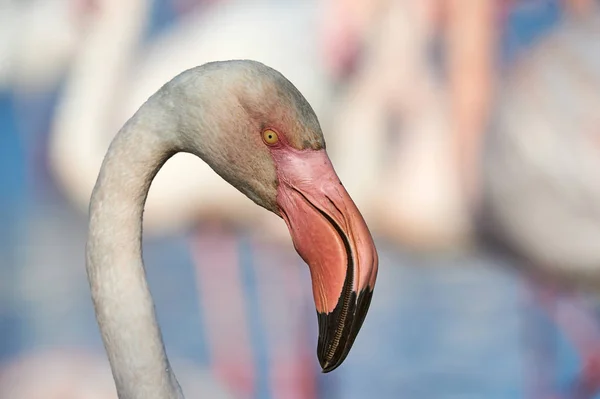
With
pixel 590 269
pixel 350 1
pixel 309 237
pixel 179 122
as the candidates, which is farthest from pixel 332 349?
pixel 350 1

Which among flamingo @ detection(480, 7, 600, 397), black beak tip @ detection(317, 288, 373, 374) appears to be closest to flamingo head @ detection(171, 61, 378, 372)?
black beak tip @ detection(317, 288, 373, 374)

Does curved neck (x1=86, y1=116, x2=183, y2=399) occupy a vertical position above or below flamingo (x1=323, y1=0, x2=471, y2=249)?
below

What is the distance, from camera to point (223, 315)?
8.74ft

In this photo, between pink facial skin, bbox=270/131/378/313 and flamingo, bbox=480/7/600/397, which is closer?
pink facial skin, bbox=270/131/378/313

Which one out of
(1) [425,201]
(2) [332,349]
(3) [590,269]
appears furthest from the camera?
(1) [425,201]

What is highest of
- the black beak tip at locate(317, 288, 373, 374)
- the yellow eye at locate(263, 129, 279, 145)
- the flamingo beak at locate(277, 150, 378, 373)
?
the yellow eye at locate(263, 129, 279, 145)

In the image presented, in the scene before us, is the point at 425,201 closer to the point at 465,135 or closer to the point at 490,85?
the point at 465,135

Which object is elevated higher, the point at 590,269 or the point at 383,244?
the point at 383,244

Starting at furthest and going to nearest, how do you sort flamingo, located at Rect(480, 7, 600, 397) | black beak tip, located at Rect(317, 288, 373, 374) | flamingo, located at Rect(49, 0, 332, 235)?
flamingo, located at Rect(49, 0, 332, 235)
flamingo, located at Rect(480, 7, 600, 397)
black beak tip, located at Rect(317, 288, 373, 374)

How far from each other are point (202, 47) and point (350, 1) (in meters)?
0.49

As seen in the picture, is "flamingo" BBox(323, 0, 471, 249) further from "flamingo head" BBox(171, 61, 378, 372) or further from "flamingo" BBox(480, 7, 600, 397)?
"flamingo head" BBox(171, 61, 378, 372)

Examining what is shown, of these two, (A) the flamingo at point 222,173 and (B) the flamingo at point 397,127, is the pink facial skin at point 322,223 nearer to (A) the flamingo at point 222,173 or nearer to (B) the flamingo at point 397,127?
(A) the flamingo at point 222,173

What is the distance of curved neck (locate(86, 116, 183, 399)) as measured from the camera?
974mm

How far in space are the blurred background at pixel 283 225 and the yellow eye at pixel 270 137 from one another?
61.1 inches
